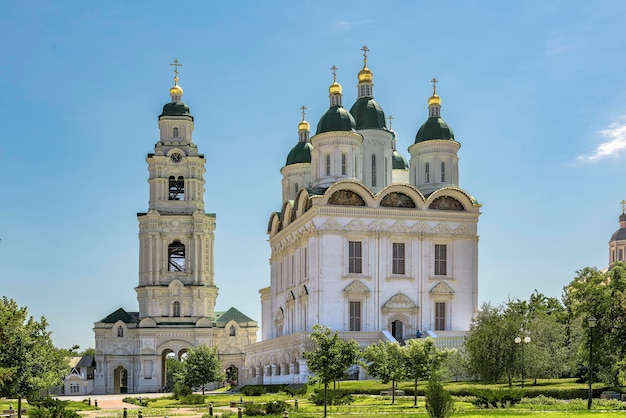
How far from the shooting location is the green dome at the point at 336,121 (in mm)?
68000

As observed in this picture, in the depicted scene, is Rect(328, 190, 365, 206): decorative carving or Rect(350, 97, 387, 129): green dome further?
Rect(350, 97, 387, 129): green dome

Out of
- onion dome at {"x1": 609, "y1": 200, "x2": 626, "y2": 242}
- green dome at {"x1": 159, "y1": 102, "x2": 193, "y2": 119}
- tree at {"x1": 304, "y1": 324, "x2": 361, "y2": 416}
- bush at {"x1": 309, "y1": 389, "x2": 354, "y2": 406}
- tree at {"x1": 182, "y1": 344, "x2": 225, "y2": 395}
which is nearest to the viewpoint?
tree at {"x1": 304, "y1": 324, "x2": 361, "y2": 416}

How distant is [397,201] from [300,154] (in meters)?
17.6

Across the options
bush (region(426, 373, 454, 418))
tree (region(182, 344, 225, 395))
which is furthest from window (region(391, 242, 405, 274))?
bush (region(426, 373, 454, 418))

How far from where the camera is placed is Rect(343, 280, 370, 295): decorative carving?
64250 mm

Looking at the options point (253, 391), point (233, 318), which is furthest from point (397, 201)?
point (233, 318)

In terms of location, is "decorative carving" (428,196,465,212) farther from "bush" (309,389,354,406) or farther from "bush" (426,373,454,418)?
"bush" (426,373,454,418)

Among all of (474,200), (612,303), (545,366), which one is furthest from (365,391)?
(474,200)

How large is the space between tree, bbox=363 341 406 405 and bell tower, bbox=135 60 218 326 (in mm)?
40245

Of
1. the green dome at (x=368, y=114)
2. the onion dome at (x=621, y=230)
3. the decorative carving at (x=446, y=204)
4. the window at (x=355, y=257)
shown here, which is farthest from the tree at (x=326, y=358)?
the onion dome at (x=621, y=230)

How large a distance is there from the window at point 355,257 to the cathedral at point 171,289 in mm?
23242

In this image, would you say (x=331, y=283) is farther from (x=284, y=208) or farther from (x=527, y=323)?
(x=527, y=323)

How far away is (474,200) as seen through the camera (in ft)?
225

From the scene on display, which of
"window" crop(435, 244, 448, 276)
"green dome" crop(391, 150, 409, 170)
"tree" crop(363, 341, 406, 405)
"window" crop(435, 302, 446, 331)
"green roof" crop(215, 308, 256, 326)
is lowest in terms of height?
"tree" crop(363, 341, 406, 405)
